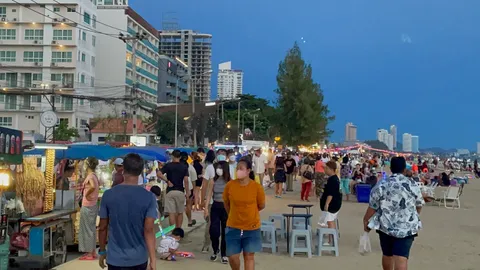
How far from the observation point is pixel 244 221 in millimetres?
6926

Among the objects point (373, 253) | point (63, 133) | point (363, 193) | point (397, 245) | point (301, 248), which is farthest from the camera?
point (63, 133)

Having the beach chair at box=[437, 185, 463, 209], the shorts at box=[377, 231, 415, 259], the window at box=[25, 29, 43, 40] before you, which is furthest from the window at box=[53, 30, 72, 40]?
the shorts at box=[377, 231, 415, 259]

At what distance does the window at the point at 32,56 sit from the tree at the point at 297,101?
111 ft

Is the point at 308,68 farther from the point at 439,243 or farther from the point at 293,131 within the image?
the point at 439,243

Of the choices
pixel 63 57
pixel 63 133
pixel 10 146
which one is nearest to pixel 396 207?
pixel 10 146

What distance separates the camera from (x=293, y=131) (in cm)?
5188

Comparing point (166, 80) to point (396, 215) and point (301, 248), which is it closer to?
point (301, 248)

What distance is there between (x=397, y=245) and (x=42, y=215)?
6.00m

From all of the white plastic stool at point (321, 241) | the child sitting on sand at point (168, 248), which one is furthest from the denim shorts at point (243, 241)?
the white plastic stool at point (321, 241)

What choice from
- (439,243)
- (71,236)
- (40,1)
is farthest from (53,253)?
(40,1)

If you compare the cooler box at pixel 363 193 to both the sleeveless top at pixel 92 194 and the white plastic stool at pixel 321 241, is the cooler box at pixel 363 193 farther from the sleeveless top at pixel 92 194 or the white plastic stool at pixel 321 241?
the sleeveless top at pixel 92 194

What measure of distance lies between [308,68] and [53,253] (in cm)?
4345

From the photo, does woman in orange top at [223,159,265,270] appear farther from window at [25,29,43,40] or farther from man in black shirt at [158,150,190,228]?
window at [25,29,43,40]

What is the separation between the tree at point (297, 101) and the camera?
1956 inches
